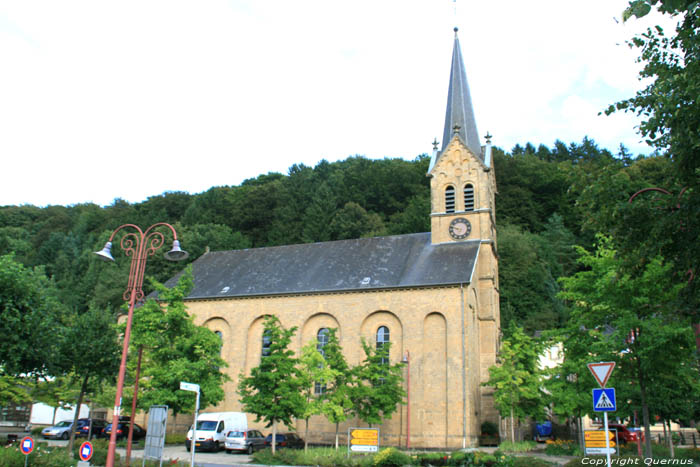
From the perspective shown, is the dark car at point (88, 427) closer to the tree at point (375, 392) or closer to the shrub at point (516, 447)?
the tree at point (375, 392)

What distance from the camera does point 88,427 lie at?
3412 cm

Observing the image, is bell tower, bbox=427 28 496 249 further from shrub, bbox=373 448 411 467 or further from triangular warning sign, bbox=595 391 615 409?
triangular warning sign, bbox=595 391 615 409

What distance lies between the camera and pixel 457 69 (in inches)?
1658

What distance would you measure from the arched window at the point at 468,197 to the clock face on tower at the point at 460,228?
38.7 inches

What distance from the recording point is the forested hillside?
187 feet

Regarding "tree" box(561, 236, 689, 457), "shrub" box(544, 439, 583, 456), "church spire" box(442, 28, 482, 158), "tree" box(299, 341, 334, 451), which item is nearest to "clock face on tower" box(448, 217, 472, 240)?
"church spire" box(442, 28, 482, 158)

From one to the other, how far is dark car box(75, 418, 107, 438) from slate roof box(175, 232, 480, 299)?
10.1m

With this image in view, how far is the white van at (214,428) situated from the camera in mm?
27938

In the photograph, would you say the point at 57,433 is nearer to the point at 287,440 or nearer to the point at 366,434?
the point at 287,440

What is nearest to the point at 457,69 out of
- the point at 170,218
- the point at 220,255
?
the point at 220,255

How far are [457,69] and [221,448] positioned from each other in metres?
31.1

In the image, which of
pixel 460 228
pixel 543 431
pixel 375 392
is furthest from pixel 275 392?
pixel 543 431

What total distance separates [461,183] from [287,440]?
794 inches

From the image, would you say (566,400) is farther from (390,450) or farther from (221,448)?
(221,448)
